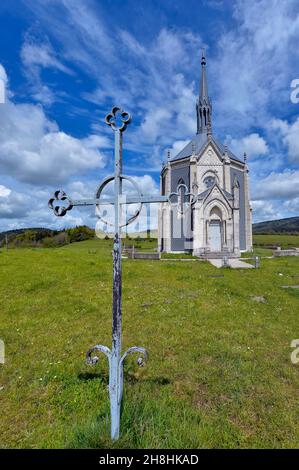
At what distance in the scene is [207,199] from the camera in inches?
1060

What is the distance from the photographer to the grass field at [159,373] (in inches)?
116

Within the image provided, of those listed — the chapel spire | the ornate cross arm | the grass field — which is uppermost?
the chapel spire

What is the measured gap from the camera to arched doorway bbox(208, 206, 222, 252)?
27234mm

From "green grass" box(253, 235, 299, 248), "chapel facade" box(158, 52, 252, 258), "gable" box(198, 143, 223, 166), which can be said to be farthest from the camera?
"green grass" box(253, 235, 299, 248)

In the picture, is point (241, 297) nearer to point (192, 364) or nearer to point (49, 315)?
point (192, 364)

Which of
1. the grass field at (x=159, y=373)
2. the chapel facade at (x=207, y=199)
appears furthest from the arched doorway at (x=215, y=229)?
the grass field at (x=159, y=373)

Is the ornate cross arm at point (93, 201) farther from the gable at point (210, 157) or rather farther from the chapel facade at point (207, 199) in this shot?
the gable at point (210, 157)

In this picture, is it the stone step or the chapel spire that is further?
the chapel spire

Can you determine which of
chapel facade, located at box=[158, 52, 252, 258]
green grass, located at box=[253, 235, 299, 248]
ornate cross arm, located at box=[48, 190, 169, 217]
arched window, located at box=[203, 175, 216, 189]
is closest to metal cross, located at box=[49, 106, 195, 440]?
ornate cross arm, located at box=[48, 190, 169, 217]

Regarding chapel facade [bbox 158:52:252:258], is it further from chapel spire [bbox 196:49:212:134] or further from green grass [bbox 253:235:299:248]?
green grass [bbox 253:235:299:248]

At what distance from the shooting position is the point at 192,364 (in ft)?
14.9

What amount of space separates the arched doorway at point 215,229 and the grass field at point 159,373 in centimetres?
1819
